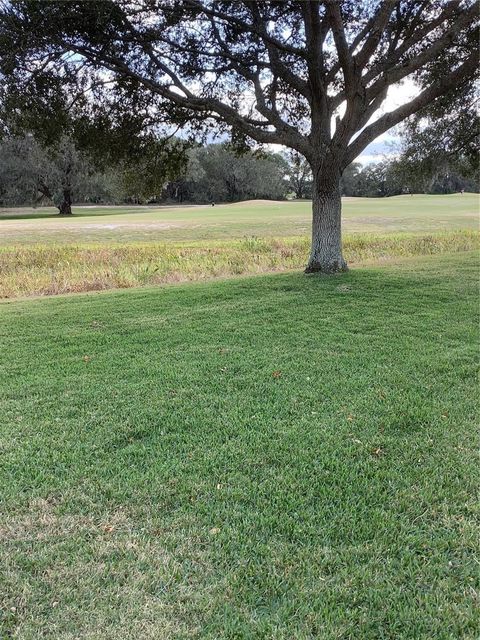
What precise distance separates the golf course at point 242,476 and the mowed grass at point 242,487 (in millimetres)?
12

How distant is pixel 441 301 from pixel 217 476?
5.94 m

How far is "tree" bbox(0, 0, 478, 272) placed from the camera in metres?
8.11

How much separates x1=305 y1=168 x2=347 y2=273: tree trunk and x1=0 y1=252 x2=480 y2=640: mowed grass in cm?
449

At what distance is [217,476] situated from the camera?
10.0 feet

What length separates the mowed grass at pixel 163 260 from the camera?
1195cm

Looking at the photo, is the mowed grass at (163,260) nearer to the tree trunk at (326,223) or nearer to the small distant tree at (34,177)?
the tree trunk at (326,223)

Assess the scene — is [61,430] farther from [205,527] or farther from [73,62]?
[73,62]

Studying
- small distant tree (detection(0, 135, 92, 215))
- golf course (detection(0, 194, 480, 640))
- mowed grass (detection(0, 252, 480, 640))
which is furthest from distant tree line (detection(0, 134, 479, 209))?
mowed grass (detection(0, 252, 480, 640))

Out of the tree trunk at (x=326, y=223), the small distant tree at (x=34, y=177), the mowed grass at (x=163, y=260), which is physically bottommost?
the mowed grass at (x=163, y=260)

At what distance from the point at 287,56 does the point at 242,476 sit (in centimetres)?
956

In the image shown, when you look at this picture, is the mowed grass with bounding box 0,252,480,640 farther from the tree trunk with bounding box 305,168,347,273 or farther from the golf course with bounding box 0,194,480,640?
the tree trunk with bounding box 305,168,347,273

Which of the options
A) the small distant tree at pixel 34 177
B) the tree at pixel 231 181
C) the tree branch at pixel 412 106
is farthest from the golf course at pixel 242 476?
the tree at pixel 231 181

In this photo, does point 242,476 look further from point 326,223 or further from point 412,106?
point 412,106

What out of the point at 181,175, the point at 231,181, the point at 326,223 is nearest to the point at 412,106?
the point at 326,223
